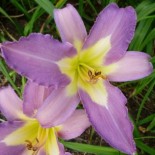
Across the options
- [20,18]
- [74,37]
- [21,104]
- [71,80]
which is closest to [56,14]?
[74,37]

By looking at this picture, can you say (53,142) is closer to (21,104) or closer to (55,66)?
(21,104)

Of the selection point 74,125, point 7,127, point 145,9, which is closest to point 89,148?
point 74,125

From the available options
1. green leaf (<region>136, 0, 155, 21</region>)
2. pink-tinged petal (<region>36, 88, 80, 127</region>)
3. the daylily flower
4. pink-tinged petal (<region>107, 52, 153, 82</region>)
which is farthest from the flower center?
green leaf (<region>136, 0, 155, 21</region>)

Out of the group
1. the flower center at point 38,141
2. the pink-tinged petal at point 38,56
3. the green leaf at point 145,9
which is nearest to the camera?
the pink-tinged petal at point 38,56

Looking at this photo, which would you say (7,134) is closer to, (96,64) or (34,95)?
(34,95)

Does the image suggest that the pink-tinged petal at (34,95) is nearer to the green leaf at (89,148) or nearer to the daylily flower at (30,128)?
the daylily flower at (30,128)

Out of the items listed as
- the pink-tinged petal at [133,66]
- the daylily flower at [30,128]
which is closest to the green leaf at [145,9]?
the pink-tinged petal at [133,66]
